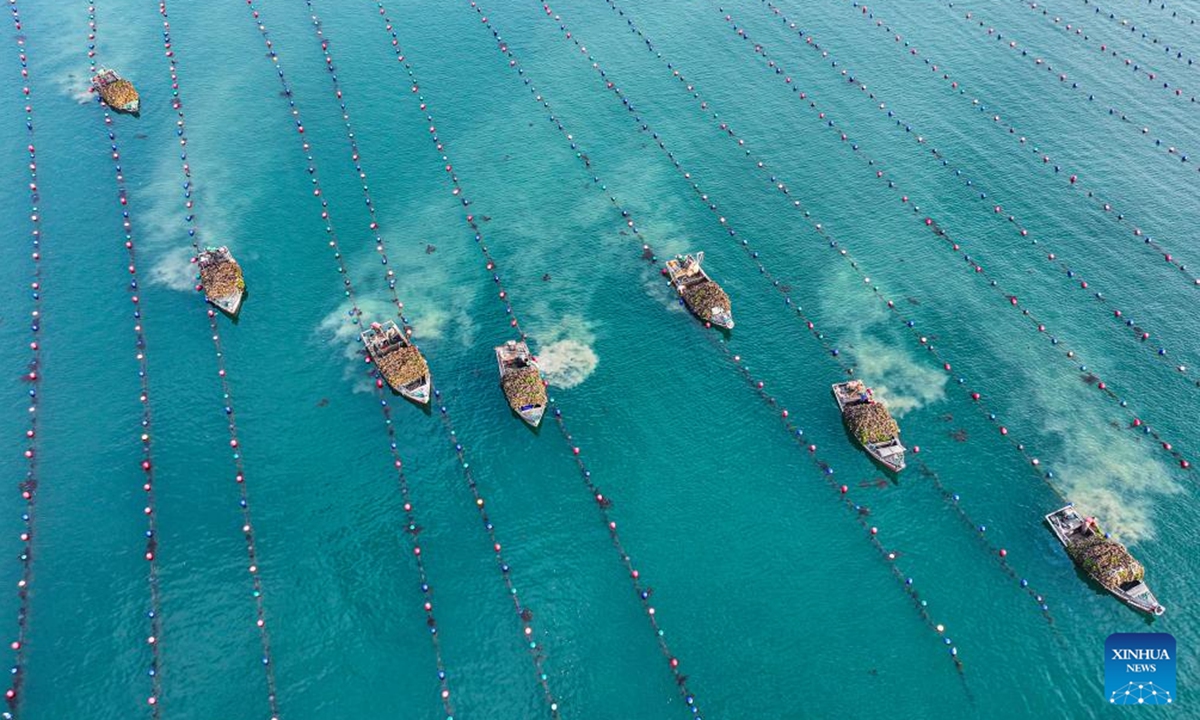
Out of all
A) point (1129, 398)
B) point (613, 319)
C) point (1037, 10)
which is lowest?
point (613, 319)

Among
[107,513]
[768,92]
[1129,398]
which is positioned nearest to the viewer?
[107,513]

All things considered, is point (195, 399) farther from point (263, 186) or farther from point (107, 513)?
point (263, 186)

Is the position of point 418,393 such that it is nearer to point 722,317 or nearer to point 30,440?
point 722,317

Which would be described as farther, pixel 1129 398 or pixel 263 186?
pixel 263 186

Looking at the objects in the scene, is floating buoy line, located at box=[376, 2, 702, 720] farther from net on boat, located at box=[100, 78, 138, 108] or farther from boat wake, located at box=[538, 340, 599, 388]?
net on boat, located at box=[100, 78, 138, 108]

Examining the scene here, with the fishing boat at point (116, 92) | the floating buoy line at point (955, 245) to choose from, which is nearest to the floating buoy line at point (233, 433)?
the fishing boat at point (116, 92)

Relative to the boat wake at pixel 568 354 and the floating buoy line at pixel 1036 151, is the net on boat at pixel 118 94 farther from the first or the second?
the floating buoy line at pixel 1036 151

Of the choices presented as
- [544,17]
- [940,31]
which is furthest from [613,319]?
[940,31]
